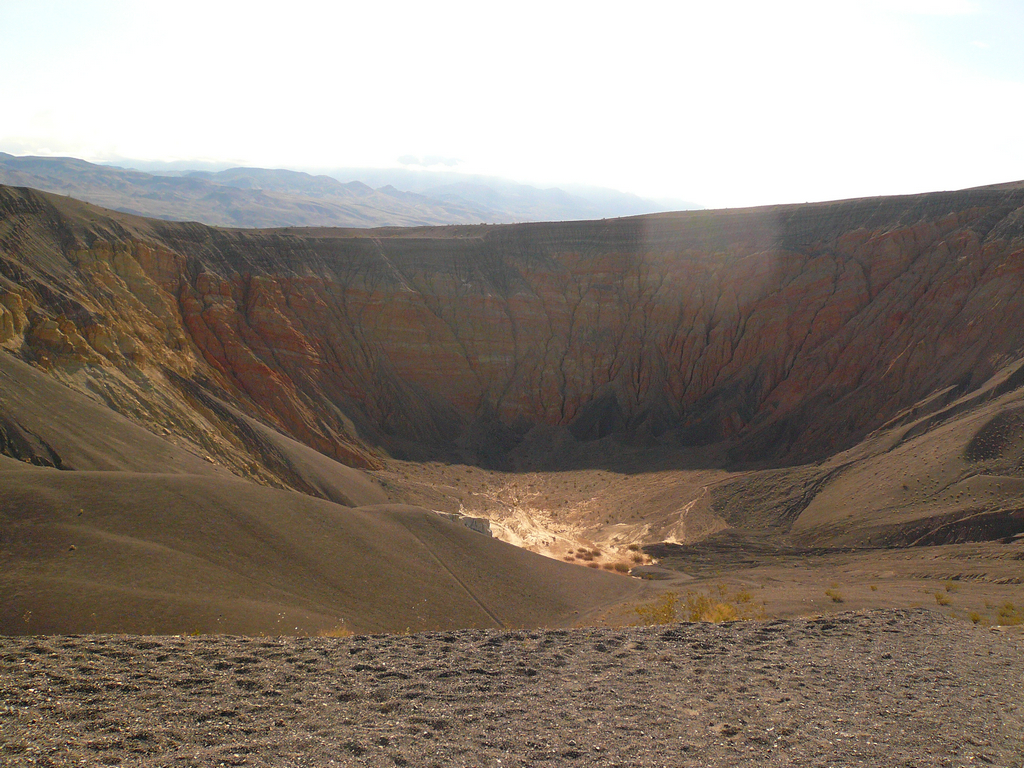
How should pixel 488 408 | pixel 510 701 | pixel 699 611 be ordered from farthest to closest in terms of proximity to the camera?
pixel 488 408
pixel 699 611
pixel 510 701

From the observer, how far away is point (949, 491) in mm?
27719

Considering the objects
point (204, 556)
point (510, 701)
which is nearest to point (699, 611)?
point (510, 701)

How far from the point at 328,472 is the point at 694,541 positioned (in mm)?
18333

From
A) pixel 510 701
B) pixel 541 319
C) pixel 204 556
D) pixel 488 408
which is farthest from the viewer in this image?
pixel 541 319

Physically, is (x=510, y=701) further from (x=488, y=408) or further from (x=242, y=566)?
(x=488, y=408)

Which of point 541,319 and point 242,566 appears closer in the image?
point 242,566

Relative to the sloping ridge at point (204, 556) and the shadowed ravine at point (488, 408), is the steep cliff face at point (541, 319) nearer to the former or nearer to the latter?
the shadowed ravine at point (488, 408)

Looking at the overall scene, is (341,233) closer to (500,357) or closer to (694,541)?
(500,357)

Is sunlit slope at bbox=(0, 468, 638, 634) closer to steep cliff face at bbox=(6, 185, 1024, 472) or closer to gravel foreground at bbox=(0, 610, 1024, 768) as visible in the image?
gravel foreground at bbox=(0, 610, 1024, 768)

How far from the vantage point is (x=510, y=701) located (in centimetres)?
904

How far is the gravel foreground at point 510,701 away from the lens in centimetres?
729

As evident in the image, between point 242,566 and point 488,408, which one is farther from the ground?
point 242,566

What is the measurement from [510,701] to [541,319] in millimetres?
46412

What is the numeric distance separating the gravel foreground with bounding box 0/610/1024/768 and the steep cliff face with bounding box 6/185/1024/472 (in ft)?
66.4
